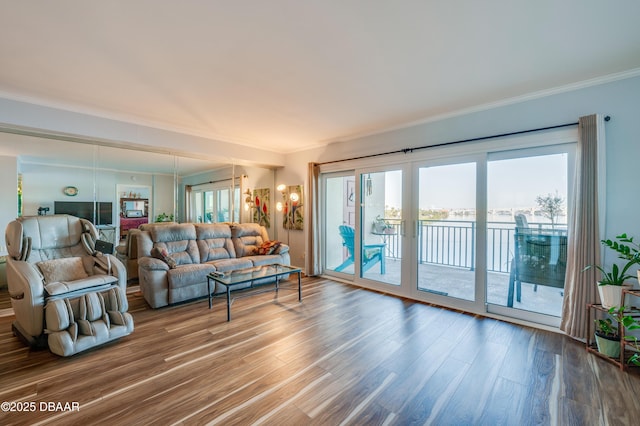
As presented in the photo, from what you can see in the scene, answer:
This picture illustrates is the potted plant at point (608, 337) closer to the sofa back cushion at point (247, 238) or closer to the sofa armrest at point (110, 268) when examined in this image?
the sofa back cushion at point (247, 238)

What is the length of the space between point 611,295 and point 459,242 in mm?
Result: 1452

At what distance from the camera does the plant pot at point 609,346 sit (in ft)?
7.55

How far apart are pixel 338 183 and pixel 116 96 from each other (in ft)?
11.5

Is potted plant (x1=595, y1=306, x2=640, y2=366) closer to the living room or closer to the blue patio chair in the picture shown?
the living room

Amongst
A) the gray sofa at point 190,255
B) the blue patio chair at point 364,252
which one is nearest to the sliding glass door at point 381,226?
the blue patio chair at point 364,252

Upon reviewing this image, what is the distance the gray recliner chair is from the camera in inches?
93.6

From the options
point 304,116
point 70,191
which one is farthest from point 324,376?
point 70,191

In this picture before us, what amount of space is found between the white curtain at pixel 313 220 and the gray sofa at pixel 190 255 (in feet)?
1.63

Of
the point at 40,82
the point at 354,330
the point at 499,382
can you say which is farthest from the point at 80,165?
the point at 499,382

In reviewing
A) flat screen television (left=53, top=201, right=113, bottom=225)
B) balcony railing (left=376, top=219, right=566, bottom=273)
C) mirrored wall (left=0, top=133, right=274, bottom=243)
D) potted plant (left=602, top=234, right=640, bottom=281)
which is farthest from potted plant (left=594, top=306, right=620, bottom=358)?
flat screen television (left=53, top=201, right=113, bottom=225)

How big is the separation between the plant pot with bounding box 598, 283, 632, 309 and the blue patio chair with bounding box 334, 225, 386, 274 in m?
2.48

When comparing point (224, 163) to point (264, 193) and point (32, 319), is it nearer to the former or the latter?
point (264, 193)

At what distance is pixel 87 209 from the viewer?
377 centimetres

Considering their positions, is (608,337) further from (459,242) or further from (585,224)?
(459,242)
